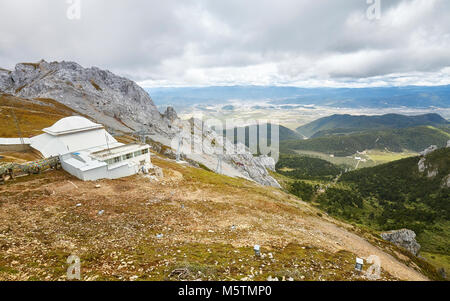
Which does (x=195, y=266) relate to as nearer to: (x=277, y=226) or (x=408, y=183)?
(x=277, y=226)

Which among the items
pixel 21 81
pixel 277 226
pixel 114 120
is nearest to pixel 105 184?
pixel 277 226

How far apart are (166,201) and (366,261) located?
2287 centimetres

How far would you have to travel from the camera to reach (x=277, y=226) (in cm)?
2575

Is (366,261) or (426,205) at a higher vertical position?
(366,261)

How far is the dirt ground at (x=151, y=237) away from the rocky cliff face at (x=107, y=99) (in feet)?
272

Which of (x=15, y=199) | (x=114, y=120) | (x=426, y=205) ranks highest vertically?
(x=114, y=120)

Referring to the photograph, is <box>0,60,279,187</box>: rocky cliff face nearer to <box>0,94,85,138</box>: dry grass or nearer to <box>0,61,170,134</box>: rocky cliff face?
<box>0,61,170,134</box>: rocky cliff face

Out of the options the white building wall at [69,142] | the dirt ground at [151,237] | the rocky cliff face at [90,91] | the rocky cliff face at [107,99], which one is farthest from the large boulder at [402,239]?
the rocky cliff face at [90,91]

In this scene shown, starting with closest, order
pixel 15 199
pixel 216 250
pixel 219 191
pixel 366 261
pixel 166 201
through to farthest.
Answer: pixel 216 250 → pixel 366 261 → pixel 15 199 → pixel 166 201 → pixel 219 191

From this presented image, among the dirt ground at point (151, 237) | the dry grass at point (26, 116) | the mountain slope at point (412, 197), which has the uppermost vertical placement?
the dry grass at point (26, 116)

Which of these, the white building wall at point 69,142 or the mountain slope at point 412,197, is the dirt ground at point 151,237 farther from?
the mountain slope at point 412,197

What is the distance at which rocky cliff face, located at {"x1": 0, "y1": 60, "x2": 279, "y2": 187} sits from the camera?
5033 inches

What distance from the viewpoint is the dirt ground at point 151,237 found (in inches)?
521

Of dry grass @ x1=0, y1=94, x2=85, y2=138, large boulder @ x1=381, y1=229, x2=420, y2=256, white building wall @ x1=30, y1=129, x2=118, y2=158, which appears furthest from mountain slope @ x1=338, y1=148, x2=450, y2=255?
dry grass @ x1=0, y1=94, x2=85, y2=138
